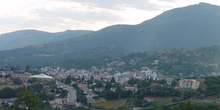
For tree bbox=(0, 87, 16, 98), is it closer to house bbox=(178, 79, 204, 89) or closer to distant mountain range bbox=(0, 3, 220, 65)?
house bbox=(178, 79, 204, 89)

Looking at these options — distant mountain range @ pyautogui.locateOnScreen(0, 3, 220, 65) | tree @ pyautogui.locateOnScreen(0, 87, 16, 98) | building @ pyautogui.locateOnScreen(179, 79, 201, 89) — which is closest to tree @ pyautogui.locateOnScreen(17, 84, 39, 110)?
tree @ pyautogui.locateOnScreen(0, 87, 16, 98)

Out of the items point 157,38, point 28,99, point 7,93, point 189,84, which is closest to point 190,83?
point 189,84

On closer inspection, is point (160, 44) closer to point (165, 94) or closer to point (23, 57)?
point (23, 57)

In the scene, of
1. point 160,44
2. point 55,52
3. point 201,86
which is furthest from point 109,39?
point 201,86

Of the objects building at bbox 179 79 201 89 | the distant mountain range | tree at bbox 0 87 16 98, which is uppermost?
the distant mountain range

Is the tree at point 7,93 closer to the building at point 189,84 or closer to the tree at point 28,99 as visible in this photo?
the tree at point 28,99

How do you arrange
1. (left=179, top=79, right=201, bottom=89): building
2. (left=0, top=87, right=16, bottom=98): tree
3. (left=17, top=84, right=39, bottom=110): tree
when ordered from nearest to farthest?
(left=17, top=84, right=39, bottom=110): tree < (left=0, top=87, right=16, bottom=98): tree < (left=179, top=79, right=201, bottom=89): building

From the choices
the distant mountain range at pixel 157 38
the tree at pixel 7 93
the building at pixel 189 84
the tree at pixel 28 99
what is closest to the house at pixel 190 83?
the building at pixel 189 84

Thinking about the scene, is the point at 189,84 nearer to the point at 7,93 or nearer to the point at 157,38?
the point at 7,93

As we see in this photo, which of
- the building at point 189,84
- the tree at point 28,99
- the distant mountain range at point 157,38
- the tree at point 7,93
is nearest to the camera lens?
the tree at point 28,99
